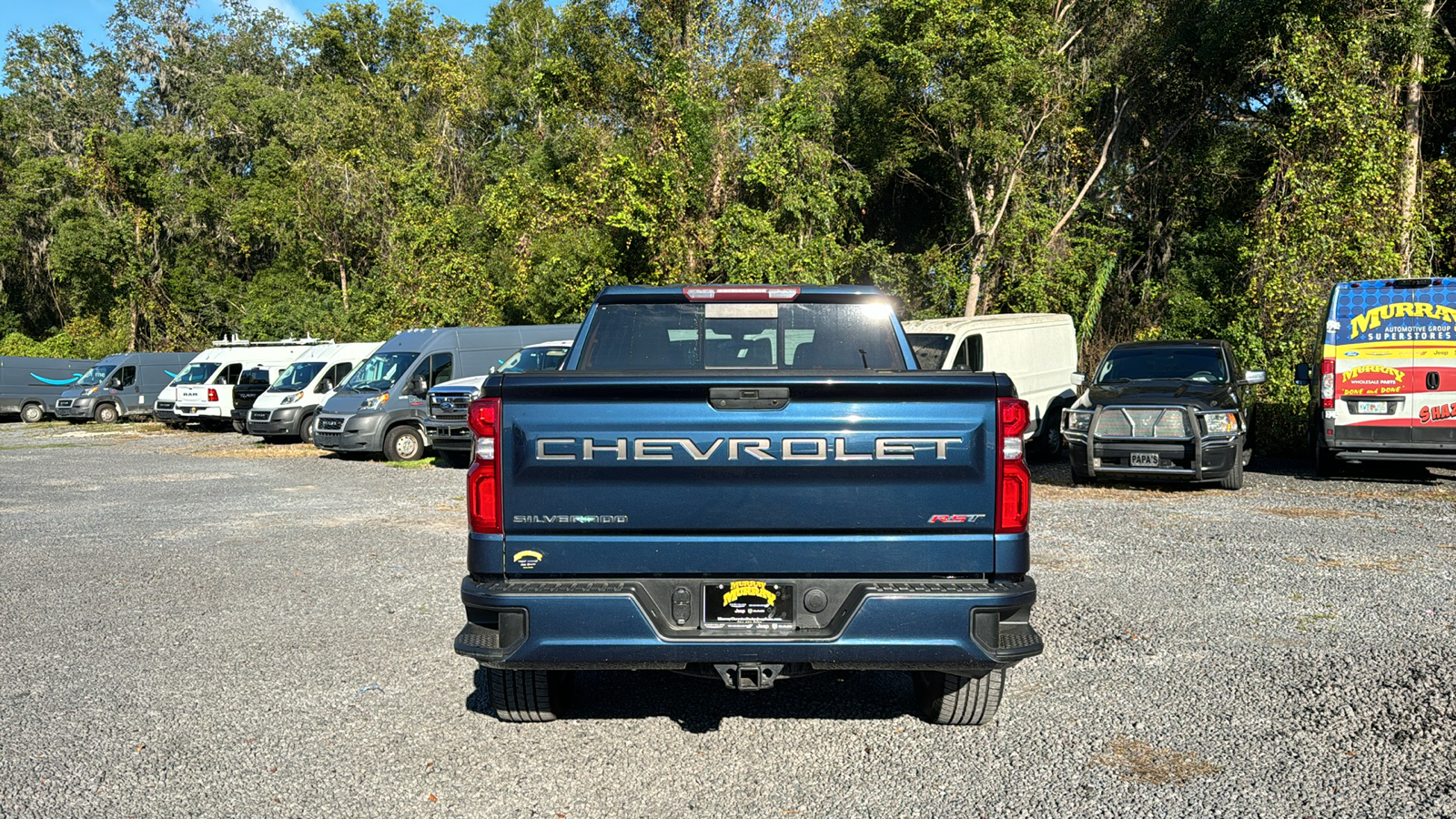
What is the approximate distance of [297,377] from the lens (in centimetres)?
2375

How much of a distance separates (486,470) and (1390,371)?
1204 centimetres

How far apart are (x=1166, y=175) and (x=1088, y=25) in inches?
166

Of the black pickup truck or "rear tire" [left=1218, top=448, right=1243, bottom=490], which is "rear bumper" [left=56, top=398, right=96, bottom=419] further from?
"rear tire" [left=1218, top=448, right=1243, bottom=490]

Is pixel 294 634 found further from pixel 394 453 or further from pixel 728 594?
pixel 394 453

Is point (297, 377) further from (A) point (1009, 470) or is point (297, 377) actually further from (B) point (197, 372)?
(A) point (1009, 470)

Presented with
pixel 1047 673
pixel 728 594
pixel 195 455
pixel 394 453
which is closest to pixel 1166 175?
pixel 394 453

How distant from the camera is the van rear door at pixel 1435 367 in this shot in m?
12.5

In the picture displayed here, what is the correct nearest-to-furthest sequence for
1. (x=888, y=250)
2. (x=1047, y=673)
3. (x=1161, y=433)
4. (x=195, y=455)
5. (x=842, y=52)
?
(x=1047, y=673), (x=1161, y=433), (x=195, y=455), (x=888, y=250), (x=842, y=52)

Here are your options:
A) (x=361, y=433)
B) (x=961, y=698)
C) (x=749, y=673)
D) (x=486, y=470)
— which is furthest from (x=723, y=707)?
(x=361, y=433)

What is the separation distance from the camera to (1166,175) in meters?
28.2

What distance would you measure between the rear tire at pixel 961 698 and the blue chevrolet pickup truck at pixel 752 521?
73 cm

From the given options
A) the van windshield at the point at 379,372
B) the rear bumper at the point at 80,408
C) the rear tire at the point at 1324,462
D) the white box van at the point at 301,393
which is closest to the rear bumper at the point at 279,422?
the white box van at the point at 301,393

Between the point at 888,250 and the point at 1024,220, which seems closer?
the point at 1024,220

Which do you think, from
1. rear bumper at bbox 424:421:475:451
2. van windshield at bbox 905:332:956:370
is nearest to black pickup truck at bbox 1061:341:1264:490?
van windshield at bbox 905:332:956:370
